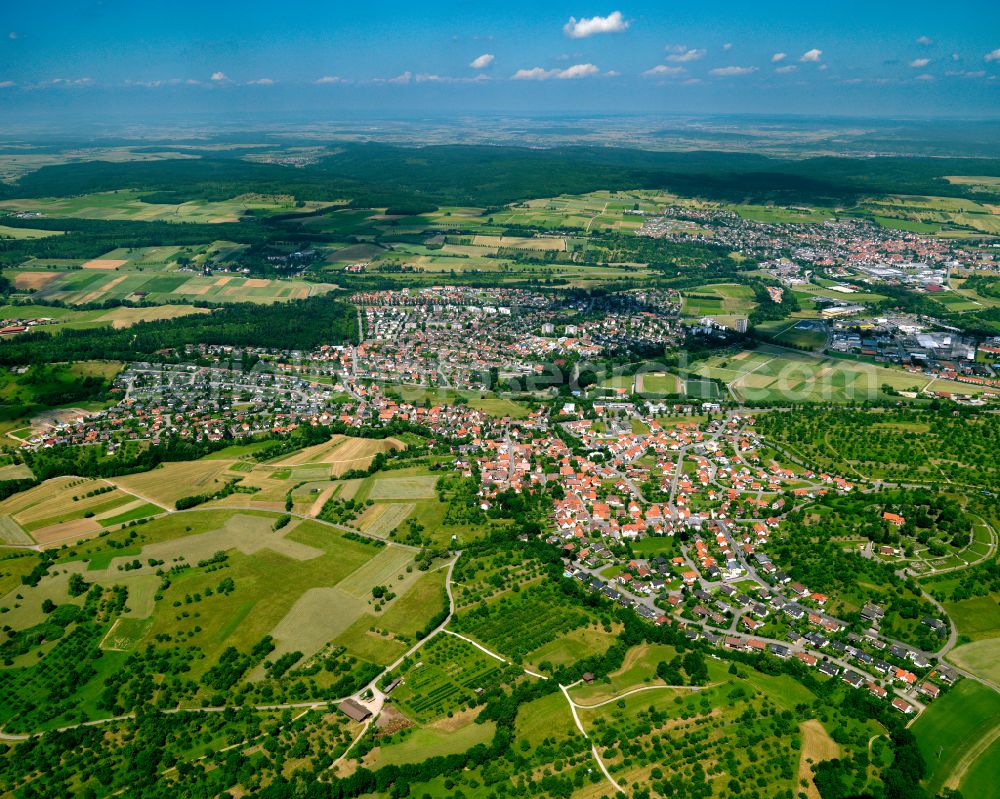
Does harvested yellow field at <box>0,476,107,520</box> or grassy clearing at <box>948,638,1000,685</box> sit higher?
harvested yellow field at <box>0,476,107,520</box>

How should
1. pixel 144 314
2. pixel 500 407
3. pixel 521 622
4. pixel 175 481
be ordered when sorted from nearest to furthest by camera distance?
pixel 521 622 < pixel 175 481 < pixel 500 407 < pixel 144 314

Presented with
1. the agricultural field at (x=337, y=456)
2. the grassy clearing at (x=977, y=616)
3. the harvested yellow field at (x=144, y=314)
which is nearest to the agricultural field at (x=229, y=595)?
the agricultural field at (x=337, y=456)

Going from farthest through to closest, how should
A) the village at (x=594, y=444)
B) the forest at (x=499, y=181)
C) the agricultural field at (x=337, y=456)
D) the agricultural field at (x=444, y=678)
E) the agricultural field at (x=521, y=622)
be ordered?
the forest at (x=499, y=181) → the agricultural field at (x=337, y=456) → the village at (x=594, y=444) → the agricultural field at (x=521, y=622) → the agricultural field at (x=444, y=678)

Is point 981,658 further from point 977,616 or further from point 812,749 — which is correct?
point 812,749

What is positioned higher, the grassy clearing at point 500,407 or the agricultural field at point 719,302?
the agricultural field at point 719,302

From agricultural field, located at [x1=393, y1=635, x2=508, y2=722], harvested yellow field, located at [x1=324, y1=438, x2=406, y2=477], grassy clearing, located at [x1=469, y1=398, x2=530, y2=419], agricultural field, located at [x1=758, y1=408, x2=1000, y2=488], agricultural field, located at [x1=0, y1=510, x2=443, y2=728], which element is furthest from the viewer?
grassy clearing, located at [x1=469, y1=398, x2=530, y2=419]

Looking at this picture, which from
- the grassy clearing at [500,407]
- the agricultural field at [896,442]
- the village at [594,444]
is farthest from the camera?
the grassy clearing at [500,407]

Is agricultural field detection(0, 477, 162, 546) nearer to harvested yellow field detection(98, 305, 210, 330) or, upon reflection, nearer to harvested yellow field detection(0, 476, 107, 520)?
harvested yellow field detection(0, 476, 107, 520)

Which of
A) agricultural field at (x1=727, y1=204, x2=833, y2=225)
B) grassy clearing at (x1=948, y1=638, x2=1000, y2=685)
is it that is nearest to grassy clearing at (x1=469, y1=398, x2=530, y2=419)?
grassy clearing at (x1=948, y1=638, x2=1000, y2=685)

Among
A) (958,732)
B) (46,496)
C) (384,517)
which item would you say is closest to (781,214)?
(384,517)

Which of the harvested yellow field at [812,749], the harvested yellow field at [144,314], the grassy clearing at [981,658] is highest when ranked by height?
the harvested yellow field at [144,314]

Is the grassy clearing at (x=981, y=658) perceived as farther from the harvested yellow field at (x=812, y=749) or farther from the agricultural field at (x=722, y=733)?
the harvested yellow field at (x=812, y=749)

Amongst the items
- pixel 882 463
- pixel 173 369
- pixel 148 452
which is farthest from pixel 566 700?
pixel 173 369

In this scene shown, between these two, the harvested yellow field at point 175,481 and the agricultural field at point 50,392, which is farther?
the agricultural field at point 50,392
